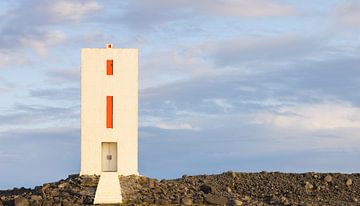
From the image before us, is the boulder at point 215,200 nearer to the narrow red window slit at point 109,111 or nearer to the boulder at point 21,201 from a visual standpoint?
the narrow red window slit at point 109,111

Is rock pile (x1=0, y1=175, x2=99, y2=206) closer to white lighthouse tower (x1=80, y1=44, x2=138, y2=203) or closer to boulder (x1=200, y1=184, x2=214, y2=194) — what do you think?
Answer: white lighthouse tower (x1=80, y1=44, x2=138, y2=203)

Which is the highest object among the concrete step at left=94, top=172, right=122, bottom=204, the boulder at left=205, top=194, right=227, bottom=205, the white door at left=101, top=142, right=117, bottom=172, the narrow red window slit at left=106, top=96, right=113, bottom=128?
the narrow red window slit at left=106, top=96, right=113, bottom=128

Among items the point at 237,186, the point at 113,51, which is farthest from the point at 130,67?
the point at 237,186

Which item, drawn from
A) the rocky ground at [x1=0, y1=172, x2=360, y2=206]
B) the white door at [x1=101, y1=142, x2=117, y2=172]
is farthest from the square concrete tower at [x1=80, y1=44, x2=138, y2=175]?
the rocky ground at [x1=0, y1=172, x2=360, y2=206]

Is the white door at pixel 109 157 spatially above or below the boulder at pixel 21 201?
above

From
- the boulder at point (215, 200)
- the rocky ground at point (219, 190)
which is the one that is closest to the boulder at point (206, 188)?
the rocky ground at point (219, 190)

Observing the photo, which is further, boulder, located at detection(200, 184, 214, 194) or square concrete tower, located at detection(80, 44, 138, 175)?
square concrete tower, located at detection(80, 44, 138, 175)

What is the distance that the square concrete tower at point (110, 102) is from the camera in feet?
109

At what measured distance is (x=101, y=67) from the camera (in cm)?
3341

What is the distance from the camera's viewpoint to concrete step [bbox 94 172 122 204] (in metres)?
30.0

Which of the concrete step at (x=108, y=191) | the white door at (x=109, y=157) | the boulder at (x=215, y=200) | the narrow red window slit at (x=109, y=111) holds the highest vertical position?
the narrow red window slit at (x=109, y=111)

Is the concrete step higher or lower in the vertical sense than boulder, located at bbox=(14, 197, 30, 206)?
higher

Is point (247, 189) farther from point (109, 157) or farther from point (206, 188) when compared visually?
point (109, 157)

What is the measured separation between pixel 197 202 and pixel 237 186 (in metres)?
4.20
